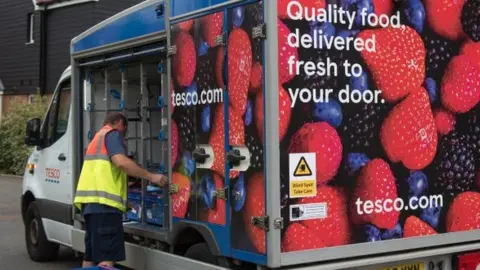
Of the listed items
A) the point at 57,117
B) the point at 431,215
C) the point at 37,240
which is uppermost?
the point at 57,117

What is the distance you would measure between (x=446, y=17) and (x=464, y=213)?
4.75 feet

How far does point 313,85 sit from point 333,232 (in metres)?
0.98

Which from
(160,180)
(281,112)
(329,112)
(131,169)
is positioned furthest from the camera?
(131,169)

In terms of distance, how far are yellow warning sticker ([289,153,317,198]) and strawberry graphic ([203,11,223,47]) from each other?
3.41 feet

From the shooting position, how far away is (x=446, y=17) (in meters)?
4.69

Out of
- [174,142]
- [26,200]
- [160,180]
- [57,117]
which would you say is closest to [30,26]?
[26,200]

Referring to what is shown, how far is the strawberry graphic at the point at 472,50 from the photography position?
4.76 meters

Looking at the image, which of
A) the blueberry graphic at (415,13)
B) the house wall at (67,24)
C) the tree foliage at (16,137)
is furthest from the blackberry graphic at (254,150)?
the house wall at (67,24)

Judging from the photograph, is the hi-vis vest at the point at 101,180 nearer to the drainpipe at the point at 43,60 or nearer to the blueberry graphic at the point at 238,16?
the blueberry graphic at the point at 238,16

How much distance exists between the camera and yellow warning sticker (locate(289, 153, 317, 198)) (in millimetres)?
4070

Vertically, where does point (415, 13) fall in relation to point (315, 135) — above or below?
above

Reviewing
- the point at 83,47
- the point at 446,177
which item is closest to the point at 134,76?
the point at 83,47

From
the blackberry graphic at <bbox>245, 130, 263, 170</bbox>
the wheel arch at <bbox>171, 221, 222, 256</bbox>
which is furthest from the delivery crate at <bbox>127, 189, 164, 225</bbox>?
the blackberry graphic at <bbox>245, 130, 263, 170</bbox>

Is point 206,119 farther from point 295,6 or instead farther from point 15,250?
point 15,250
